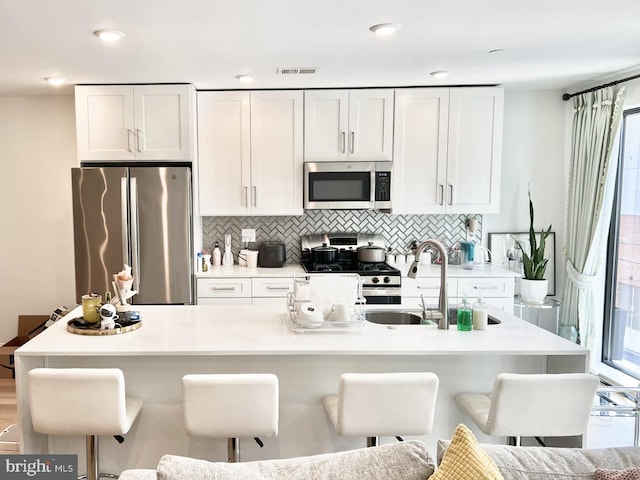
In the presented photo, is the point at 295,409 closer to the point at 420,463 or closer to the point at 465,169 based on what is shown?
the point at 420,463

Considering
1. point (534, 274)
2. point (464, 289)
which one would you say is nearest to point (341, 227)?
point (464, 289)

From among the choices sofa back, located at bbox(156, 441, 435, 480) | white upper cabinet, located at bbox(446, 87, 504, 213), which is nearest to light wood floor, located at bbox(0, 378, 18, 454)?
sofa back, located at bbox(156, 441, 435, 480)

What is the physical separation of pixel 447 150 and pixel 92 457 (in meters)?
3.45

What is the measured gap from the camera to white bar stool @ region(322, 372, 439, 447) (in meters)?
1.99

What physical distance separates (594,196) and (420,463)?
3266 mm

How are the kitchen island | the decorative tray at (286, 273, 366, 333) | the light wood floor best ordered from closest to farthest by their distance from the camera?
the kitchen island
the decorative tray at (286, 273, 366, 333)
the light wood floor

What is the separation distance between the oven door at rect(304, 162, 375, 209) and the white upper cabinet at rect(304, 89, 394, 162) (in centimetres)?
8

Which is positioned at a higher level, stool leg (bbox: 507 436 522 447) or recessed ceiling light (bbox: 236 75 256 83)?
recessed ceiling light (bbox: 236 75 256 83)

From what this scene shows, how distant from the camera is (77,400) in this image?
2012mm

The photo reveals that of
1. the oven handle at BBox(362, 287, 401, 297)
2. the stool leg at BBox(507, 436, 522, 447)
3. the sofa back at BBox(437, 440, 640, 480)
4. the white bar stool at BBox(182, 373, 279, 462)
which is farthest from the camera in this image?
the oven handle at BBox(362, 287, 401, 297)

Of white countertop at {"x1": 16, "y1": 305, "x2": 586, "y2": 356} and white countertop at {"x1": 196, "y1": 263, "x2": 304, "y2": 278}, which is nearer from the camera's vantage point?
white countertop at {"x1": 16, "y1": 305, "x2": 586, "y2": 356}

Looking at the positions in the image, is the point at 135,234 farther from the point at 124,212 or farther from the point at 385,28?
the point at 385,28

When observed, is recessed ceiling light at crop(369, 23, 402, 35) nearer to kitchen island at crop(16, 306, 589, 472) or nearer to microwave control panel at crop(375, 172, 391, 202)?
kitchen island at crop(16, 306, 589, 472)

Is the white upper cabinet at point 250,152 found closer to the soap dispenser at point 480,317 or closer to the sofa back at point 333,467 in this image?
the soap dispenser at point 480,317
